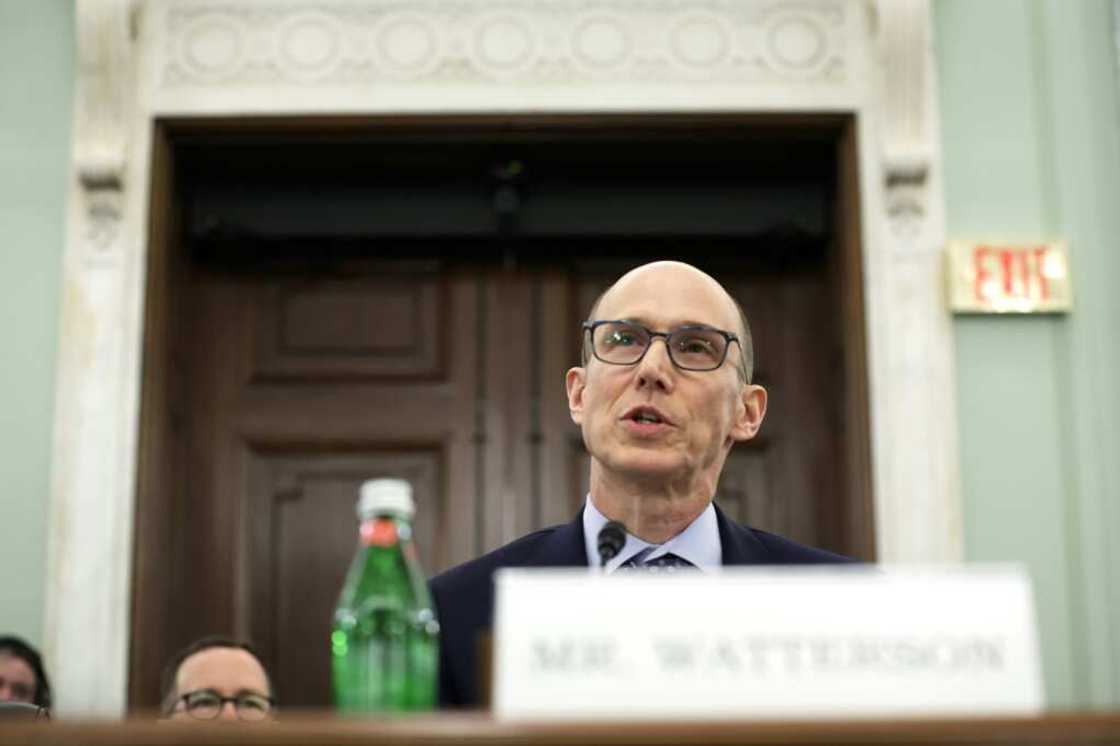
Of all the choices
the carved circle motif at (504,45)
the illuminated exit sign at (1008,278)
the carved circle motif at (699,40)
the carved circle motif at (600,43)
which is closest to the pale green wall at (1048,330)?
the illuminated exit sign at (1008,278)

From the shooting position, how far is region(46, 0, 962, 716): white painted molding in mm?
3486

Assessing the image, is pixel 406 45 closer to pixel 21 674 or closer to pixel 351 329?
pixel 351 329

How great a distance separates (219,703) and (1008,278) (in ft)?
6.28

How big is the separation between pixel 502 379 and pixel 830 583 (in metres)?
3.06

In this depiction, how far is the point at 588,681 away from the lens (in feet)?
3.35

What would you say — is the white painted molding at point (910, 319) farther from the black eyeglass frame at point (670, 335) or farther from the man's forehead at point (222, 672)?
the black eyeglass frame at point (670, 335)

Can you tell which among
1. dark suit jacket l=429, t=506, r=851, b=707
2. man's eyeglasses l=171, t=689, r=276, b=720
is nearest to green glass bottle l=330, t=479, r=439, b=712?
dark suit jacket l=429, t=506, r=851, b=707

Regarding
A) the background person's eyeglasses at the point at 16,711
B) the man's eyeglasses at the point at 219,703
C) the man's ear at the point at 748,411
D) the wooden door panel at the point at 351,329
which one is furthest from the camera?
the wooden door panel at the point at 351,329

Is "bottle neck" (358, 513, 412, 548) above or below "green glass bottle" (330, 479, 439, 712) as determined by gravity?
above

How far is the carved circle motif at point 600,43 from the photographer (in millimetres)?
3725

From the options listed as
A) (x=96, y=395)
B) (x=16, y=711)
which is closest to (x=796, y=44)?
(x=96, y=395)

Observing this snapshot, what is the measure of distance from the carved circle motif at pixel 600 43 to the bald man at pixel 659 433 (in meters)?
1.80

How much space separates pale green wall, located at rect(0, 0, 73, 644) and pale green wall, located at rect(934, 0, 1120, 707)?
1.98 m

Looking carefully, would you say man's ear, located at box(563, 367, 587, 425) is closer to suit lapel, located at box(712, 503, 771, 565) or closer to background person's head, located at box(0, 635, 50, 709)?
suit lapel, located at box(712, 503, 771, 565)
